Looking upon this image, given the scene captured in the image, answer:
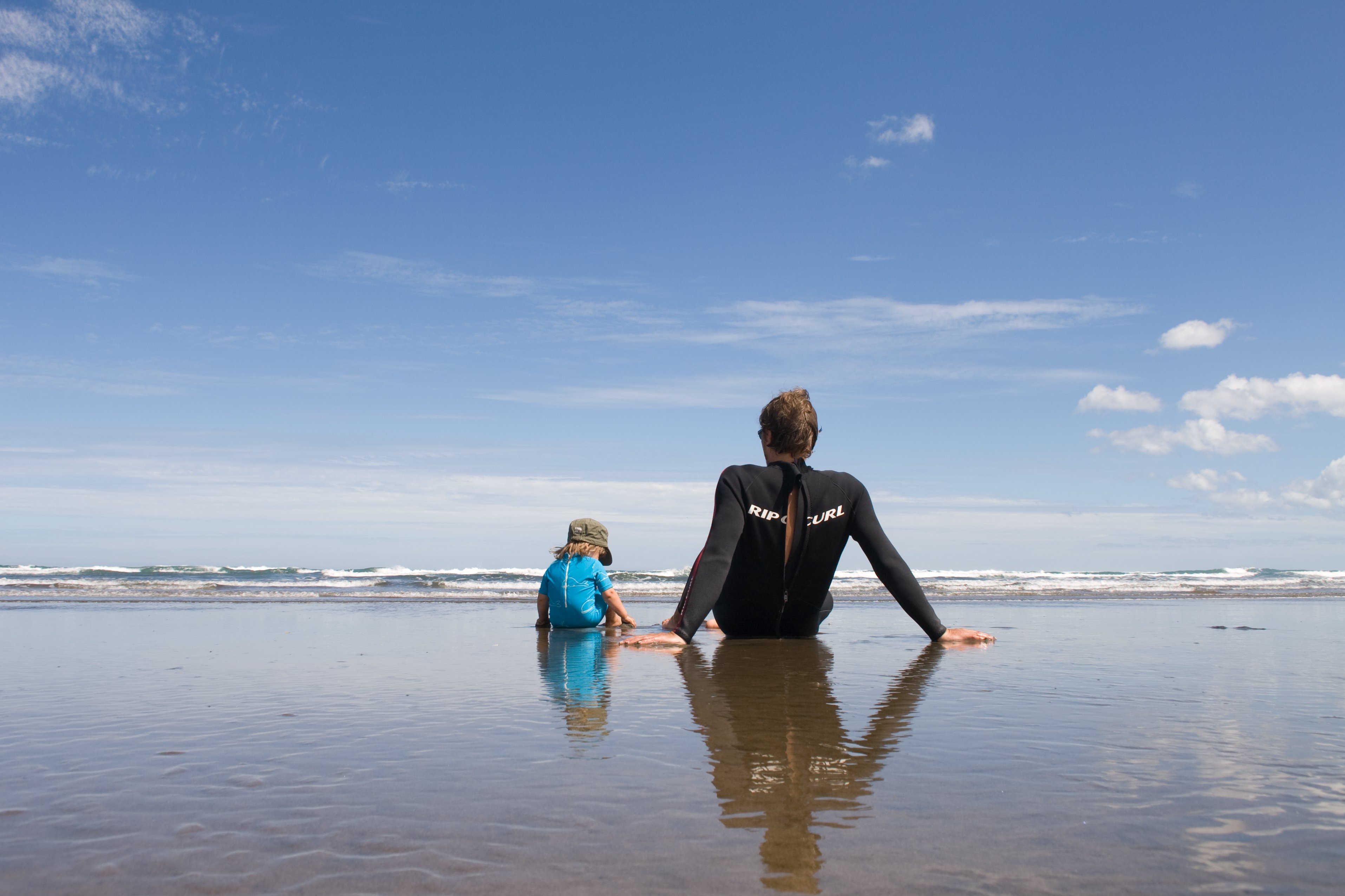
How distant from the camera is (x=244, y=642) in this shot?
6.93 meters

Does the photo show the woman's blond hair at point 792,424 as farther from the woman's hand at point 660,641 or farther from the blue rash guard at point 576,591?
the blue rash guard at point 576,591

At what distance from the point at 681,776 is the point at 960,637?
4.27 m

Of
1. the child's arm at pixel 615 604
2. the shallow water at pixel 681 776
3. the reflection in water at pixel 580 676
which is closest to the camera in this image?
the shallow water at pixel 681 776

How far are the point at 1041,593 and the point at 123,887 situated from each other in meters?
21.6

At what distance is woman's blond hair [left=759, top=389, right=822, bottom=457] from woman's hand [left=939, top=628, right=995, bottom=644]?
76.8 inches

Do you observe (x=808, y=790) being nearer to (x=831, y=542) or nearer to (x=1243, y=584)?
(x=831, y=542)

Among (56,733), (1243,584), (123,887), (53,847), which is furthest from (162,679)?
(1243,584)

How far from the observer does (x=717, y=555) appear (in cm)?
496

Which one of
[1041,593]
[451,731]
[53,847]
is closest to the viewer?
[53,847]

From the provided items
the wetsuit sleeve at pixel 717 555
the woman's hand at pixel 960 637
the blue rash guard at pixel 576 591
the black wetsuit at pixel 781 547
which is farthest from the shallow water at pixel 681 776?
the blue rash guard at pixel 576 591

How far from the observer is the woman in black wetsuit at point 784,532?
502 centimetres

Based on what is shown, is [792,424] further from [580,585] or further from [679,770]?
[580,585]

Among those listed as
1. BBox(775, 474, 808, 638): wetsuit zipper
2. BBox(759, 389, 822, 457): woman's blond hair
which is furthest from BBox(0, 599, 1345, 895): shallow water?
BBox(759, 389, 822, 457): woman's blond hair

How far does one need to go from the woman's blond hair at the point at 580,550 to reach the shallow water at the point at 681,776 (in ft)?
7.72
